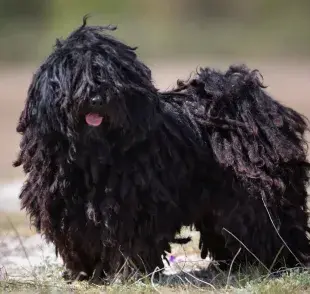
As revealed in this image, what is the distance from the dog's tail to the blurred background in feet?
42.5

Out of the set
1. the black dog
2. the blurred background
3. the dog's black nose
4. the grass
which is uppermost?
the blurred background

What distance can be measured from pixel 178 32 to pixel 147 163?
22.0 m

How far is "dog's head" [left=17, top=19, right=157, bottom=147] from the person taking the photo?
18.7ft

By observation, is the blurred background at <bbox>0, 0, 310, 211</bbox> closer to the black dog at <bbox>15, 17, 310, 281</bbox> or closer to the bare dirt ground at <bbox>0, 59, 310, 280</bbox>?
the bare dirt ground at <bbox>0, 59, 310, 280</bbox>

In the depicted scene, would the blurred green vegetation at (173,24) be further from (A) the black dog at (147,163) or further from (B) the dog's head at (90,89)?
(B) the dog's head at (90,89)

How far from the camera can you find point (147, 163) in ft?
19.7

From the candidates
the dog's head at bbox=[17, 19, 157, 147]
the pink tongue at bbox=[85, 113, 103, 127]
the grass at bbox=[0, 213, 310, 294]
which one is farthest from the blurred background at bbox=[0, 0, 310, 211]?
the pink tongue at bbox=[85, 113, 103, 127]

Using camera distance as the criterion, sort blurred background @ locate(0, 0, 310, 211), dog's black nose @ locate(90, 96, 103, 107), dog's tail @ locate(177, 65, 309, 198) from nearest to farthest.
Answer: dog's black nose @ locate(90, 96, 103, 107)
dog's tail @ locate(177, 65, 309, 198)
blurred background @ locate(0, 0, 310, 211)

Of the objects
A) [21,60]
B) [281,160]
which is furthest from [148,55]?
[281,160]

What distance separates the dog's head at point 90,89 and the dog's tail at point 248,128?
2.02ft

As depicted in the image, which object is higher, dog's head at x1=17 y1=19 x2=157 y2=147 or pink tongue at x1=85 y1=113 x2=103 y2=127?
dog's head at x1=17 y1=19 x2=157 y2=147

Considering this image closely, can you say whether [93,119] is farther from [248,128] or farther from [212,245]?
[212,245]

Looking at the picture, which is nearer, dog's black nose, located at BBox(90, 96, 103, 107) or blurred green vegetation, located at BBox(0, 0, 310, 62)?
dog's black nose, located at BBox(90, 96, 103, 107)

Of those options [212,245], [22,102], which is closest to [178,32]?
[22,102]
